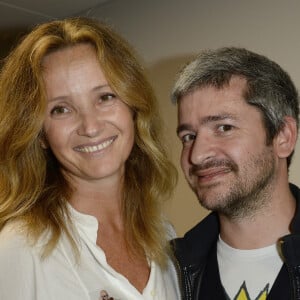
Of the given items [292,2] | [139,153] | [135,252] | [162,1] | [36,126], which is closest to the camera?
[36,126]

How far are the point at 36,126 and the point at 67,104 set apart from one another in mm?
104

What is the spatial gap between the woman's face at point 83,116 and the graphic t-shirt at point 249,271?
0.43m

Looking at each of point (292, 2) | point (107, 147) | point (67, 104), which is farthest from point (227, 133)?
point (292, 2)

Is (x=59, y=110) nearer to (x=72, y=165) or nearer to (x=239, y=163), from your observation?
(x=72, y=165)

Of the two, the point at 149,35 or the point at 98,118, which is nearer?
the point at 98,118

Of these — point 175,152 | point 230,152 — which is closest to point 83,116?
point 230,152

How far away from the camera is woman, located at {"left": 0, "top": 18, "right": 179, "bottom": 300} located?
122 centimetres

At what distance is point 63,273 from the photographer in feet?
3.94

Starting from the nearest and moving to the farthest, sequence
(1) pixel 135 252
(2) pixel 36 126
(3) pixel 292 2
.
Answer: (2) pixel 36 126 < (1) pixel 135 252 < (3) pixel 292 2

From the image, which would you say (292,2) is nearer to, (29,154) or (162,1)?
(162,1)

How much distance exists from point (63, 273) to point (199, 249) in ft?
1.44

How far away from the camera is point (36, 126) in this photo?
132 cm

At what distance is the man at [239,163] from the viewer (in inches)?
51.5

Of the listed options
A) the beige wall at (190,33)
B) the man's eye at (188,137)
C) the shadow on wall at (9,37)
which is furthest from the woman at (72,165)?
the shadow on wall at (9,37)
